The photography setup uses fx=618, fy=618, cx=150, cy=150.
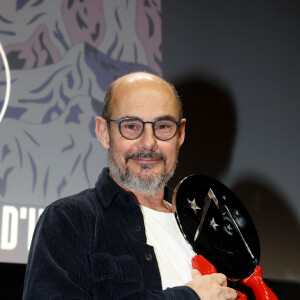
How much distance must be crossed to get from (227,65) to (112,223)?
156 centimetres

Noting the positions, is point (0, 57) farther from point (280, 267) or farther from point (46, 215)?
point (280, 267)

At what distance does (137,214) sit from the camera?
151 cm

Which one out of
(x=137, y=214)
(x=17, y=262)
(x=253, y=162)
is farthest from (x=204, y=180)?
(x=253, y=162)

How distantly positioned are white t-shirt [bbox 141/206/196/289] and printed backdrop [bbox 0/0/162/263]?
2.01 ft

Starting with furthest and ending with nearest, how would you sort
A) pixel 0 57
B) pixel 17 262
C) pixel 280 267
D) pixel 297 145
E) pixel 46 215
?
pixel 297 145 < pixel 280 267 < pixel 0 57 < pixel 17 262 < pixel 46 215

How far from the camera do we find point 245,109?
2842 mm

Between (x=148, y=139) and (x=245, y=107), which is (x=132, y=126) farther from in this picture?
(x=245, y=107)

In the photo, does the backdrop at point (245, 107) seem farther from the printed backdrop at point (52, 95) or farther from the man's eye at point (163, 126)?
the man's eye at point (163, 126)

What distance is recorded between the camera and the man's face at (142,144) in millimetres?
1539

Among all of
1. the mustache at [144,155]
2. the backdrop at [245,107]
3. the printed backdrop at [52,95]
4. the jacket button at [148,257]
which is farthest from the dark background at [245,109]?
the jacket button at [148,257]

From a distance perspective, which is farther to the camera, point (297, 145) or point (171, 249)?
point (297, 145)

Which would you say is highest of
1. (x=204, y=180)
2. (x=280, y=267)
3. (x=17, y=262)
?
(x=204, y=180)

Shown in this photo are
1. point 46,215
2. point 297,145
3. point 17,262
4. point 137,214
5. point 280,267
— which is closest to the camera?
point 46,215

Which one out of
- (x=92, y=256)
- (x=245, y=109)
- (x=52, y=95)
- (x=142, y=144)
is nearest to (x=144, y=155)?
(x=142, y=144)
